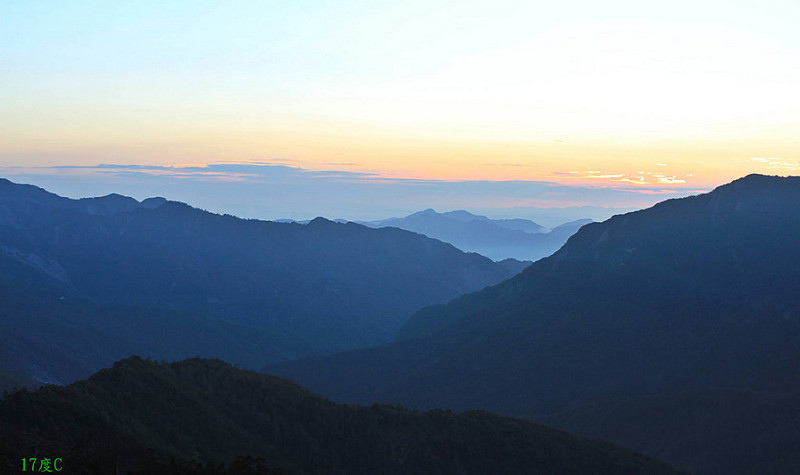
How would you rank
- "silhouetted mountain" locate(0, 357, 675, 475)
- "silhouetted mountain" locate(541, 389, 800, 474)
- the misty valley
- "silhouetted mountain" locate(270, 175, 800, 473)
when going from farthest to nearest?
"silhouetted mountain" locate(270, 175, 800, 473) → "silhouetted mountain" locate(541, 389, 800, 474) → the misty valley → "silhouetted mountain" locate(0, 357, 675, 475)

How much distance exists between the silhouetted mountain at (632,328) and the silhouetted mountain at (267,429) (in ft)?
116

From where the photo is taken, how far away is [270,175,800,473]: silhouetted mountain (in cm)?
13775

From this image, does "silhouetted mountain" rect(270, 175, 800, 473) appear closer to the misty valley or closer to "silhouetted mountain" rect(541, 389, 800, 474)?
the misty valley

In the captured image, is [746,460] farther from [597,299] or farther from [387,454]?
[597,299]

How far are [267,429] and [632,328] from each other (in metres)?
103

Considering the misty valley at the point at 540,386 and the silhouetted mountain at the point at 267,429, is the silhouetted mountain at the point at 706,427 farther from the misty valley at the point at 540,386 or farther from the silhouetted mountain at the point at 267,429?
the silhouetted mountain at the point at 267,429

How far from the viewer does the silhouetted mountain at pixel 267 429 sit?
6181 cm

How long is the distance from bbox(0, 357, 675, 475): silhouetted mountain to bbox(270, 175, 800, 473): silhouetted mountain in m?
35.5

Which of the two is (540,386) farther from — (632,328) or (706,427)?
(706,427)

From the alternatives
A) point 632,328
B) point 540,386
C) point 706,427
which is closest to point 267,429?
point 706,427

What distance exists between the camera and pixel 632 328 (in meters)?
158

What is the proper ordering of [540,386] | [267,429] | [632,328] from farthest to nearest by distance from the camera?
[632,328] → [540,386] → [267,429]

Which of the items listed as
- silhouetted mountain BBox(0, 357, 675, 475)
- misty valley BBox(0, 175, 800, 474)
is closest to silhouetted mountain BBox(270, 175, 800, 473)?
misty valley BBox(0, 175, 800, 474)

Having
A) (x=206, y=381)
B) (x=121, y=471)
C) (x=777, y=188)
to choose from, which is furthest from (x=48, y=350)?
(x=777, y=188)
